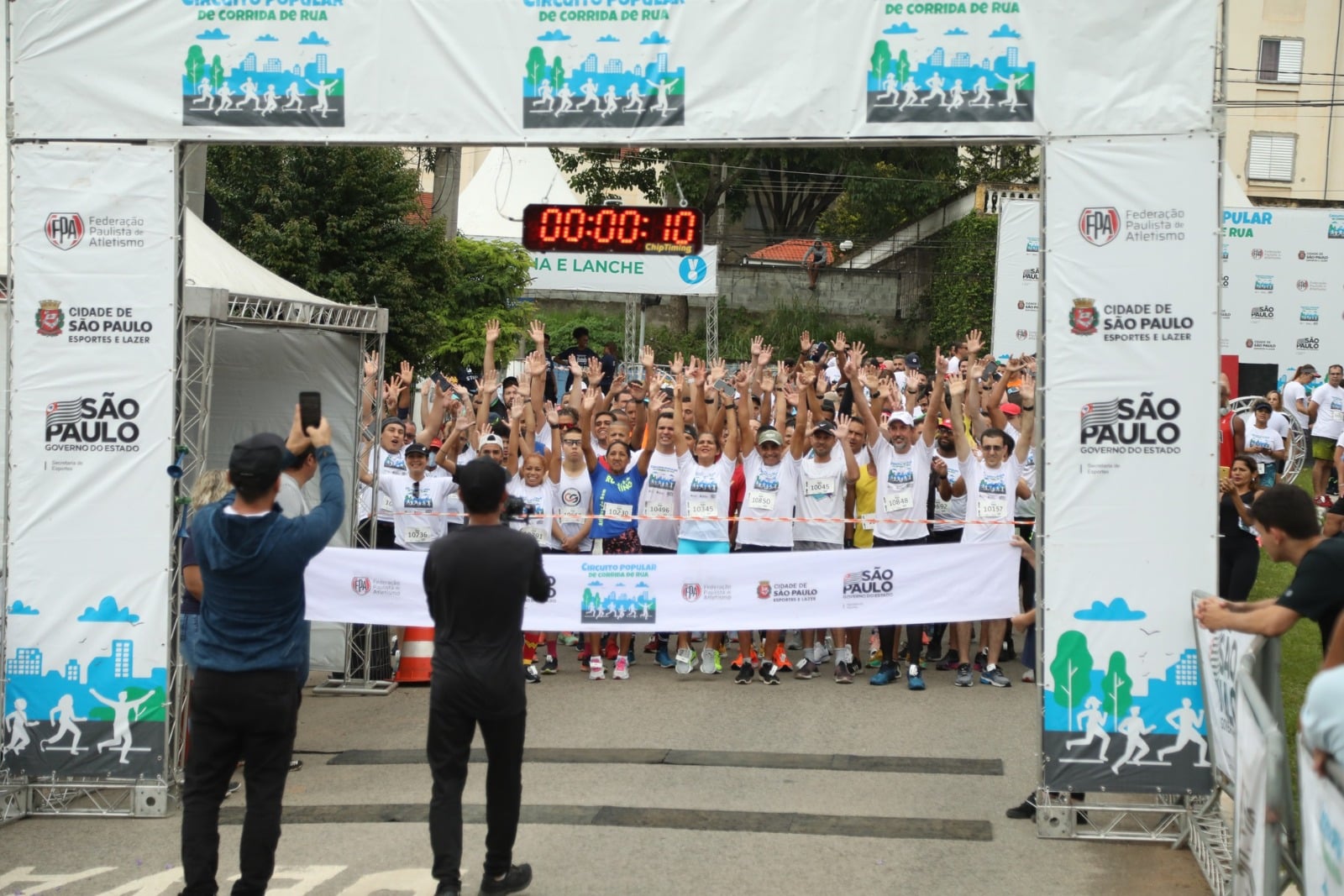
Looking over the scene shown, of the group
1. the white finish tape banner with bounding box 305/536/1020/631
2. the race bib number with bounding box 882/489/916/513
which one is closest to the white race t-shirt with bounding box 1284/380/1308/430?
the race bib number with bounding box 882/489/916/513

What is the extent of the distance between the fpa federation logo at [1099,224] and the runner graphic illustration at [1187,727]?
255cm

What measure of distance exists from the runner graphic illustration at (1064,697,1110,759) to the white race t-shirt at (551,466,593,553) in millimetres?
5275

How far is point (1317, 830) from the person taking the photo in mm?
4207

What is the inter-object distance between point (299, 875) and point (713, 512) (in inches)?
214

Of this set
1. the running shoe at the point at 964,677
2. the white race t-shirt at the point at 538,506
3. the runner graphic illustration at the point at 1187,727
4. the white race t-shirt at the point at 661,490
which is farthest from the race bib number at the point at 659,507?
the runner graphic illustration at the point at 1187,727

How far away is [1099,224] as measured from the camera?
25.5ft

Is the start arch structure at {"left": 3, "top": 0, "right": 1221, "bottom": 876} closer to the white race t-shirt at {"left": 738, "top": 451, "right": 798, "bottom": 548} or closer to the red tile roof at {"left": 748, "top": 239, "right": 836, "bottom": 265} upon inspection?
the white race t-shirt at {"left": 738, "top": 451, "right": 798, "bottom": 548}

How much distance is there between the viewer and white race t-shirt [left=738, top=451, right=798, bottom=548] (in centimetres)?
1168

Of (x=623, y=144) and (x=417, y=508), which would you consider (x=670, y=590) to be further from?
(x=623, y=144)

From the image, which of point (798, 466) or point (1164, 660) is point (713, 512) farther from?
point (1164, 660)

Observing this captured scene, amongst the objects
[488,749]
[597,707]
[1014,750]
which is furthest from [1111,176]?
[597,707]

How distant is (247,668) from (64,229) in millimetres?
3865

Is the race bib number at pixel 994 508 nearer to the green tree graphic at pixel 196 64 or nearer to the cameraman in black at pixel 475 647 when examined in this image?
the cameraman in black at pixel 475 647

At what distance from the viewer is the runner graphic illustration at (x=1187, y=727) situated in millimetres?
7676
